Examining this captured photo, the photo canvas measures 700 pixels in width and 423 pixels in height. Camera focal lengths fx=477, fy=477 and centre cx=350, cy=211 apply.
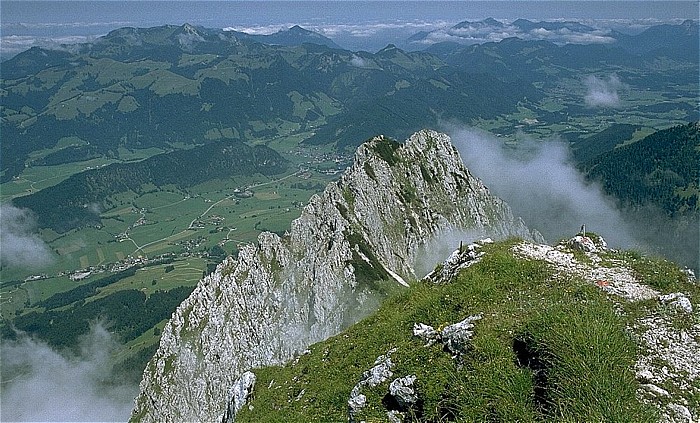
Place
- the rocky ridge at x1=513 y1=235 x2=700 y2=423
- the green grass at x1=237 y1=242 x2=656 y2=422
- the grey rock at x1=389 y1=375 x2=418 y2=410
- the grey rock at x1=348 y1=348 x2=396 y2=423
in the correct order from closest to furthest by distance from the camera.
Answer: the rocky ridge at x1=513 y1=235 x2=700 y2=423 → the green grass at x1=237 y1=242 x2=656 y2=422 → the grey rock at x1=389 y1=375 x2=418 y2=410 → the grey rock at x1=348 y1=348 x2=396 y2=423

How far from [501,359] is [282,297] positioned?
218 ft

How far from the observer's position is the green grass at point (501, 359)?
14.2 meters

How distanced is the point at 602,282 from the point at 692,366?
5.44 m

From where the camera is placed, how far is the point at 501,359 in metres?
15.9

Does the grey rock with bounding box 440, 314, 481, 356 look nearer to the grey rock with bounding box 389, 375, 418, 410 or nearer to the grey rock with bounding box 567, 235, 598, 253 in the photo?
the grey rock with bounding box 389, 375, 418, 410

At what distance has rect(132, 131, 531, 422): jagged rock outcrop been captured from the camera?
71.9 meters

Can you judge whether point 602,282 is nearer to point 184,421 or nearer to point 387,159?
point 184,421

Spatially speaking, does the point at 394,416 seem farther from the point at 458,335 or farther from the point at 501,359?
the point at 501,359

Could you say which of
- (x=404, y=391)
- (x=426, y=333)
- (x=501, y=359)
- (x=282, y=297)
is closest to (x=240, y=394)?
(x=426, y=333)

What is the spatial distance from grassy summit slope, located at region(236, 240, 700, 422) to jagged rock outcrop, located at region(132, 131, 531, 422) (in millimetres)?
43348

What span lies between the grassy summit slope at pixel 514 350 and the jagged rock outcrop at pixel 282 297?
1707 inches

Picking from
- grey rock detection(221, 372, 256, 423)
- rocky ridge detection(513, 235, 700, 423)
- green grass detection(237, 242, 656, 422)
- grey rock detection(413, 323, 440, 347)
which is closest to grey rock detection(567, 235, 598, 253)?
rocky ridge detection(513, 235, 700, 423)

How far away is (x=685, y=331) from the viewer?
16.3m

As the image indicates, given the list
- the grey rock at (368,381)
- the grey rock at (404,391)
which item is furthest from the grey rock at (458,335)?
the grey rock at (368,381)
